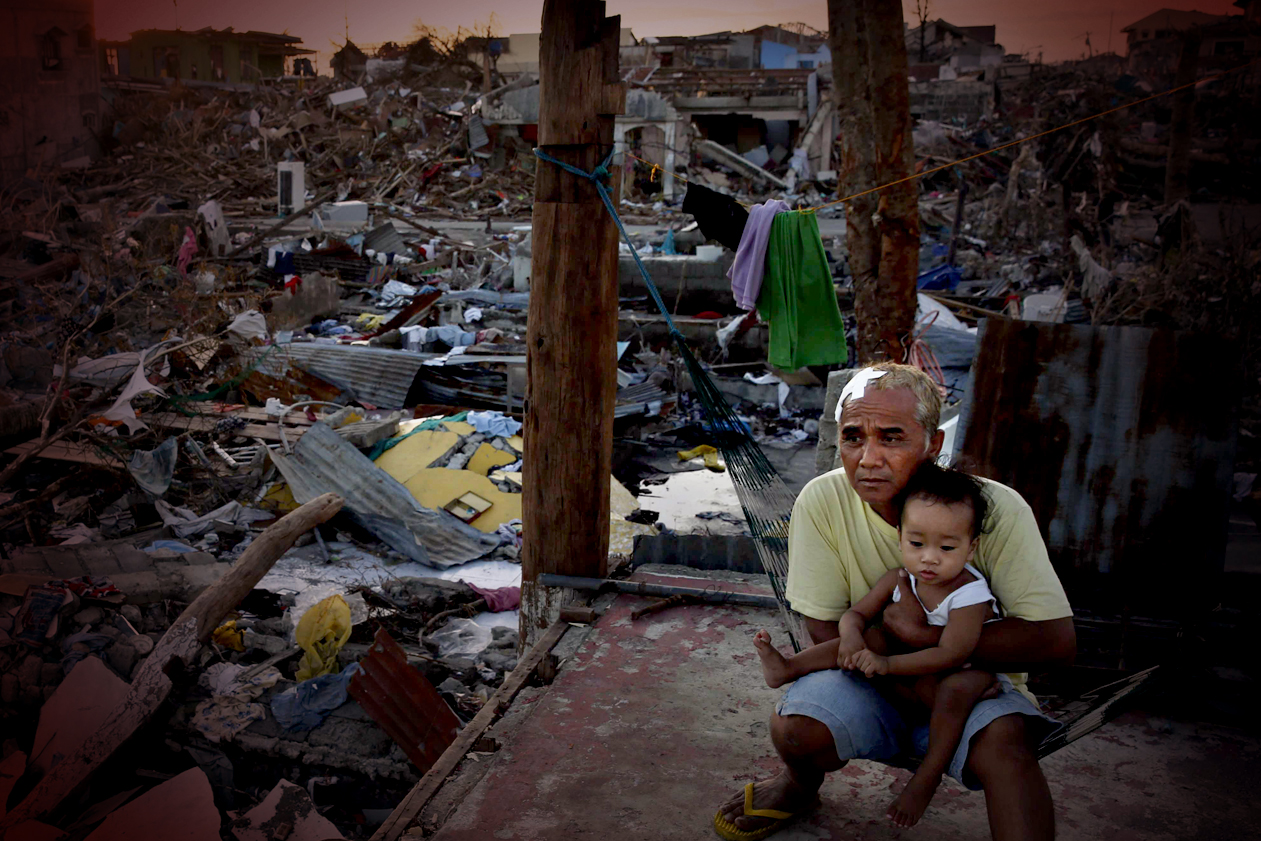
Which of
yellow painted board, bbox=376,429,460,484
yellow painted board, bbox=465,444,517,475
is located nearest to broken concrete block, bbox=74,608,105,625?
yellow painted board, bbox=376,429,460,484

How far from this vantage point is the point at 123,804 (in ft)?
10.4

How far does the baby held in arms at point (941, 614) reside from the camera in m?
1.81

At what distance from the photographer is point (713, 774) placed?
2354 mm

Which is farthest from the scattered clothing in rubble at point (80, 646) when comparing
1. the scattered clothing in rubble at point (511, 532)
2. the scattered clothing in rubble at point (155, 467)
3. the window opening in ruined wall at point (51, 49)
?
the window opening in ruined wall at point (51, 49)

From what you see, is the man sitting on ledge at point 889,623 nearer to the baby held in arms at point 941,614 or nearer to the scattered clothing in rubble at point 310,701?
the baby held in arms at point 941,614

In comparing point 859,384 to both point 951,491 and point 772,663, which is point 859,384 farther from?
point 772,663

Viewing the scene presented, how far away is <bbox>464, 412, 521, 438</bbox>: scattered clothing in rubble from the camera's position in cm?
734

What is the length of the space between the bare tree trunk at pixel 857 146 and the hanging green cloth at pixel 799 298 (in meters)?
0.92

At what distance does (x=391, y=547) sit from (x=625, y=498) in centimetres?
168

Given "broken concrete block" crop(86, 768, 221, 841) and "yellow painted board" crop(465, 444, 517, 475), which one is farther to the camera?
"yellow painted board" crop(465, 444, 517, 475)

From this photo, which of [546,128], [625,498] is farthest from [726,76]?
[546,128]

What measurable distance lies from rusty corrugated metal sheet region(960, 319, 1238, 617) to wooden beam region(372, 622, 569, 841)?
1.68 metres

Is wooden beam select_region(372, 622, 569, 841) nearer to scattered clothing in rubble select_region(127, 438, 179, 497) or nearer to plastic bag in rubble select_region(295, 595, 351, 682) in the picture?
plastic bag in rubble select_region(295, 595, 351, 682)

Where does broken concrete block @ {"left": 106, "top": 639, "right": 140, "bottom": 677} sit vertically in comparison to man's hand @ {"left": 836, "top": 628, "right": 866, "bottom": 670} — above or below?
below
